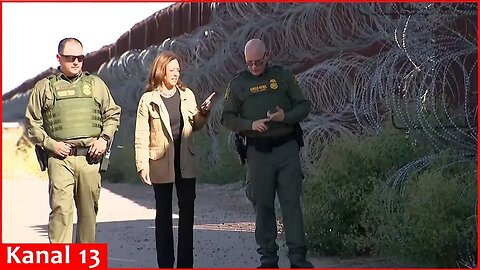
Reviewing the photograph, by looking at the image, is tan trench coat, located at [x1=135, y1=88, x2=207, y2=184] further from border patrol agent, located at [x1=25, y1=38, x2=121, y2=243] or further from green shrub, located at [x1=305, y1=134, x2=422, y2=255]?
green shrub, located at [x1=305, y1=134, x2=422, y2=255]

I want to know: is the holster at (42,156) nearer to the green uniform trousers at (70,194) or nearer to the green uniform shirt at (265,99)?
the green uniform trousers at (70,194)

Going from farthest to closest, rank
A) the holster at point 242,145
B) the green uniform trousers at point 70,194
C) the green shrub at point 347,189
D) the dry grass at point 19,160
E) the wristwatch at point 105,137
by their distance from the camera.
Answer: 1. the dry grass at point 19,160
2. the green shrub at point 347,189
3. the holster at point 242,145
4. the wristwatch at point 105,137
5. the green uniform trousers at point 70,194

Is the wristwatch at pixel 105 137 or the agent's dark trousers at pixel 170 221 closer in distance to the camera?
the wristwatch at pixel 105 137

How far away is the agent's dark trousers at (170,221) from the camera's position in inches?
269

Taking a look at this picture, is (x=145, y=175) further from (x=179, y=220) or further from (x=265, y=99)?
(x=265, y=99)

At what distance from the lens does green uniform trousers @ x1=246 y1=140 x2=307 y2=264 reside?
658 cm

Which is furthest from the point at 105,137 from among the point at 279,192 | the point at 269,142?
the point at 279,192

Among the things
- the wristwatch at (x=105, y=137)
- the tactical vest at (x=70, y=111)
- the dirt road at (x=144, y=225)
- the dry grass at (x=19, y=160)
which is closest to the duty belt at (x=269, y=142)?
the wristwatch at (x=105, y=137)

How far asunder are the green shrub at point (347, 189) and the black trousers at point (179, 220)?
140cm

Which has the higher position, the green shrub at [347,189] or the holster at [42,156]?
the holster at [42,156]

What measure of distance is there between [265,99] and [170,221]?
1.09m

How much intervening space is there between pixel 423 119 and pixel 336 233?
130cm

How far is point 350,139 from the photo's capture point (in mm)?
8422

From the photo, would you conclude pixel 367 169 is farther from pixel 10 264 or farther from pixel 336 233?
pixel 10 264
